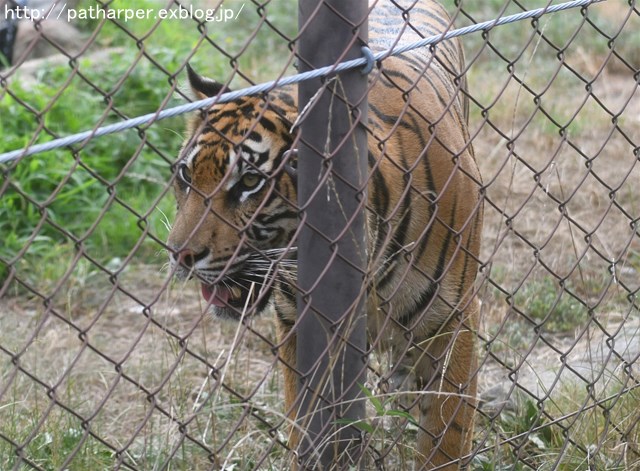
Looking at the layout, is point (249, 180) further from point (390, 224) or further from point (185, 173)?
point (390, 224)

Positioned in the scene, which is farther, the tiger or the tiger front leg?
the tiger front leg

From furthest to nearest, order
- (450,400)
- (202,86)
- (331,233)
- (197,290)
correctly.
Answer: (197,290) → (450,400) → (202,86) → (331,233)

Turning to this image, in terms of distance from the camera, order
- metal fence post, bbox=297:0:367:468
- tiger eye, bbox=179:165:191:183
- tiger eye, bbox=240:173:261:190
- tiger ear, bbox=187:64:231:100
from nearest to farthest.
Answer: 1. metal fence post, bbox=297:0:367:468
2. tiger eye, bbox=240:173:261:190
3. tiger eye, bbox=179:165:191:183
4. tiger ear, bbox=187:64:231:100

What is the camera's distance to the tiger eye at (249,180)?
2516 millimetres

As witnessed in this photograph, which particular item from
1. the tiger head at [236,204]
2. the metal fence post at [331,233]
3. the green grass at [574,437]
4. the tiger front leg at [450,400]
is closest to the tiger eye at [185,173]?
the tiger head at [236,204]

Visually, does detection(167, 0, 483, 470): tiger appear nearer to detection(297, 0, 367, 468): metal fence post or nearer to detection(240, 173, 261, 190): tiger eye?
detection(240, 173, 261, 190): tiger eye

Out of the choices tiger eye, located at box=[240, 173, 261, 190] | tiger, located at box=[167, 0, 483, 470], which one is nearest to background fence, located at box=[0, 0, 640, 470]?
tiger, located at box=[167, 0, 483, 470]

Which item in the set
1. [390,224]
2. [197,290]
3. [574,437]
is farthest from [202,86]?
[574,437]

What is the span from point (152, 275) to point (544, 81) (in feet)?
13.3

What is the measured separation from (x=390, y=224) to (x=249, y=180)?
1.34 ft

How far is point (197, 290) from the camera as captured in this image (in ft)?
12.3

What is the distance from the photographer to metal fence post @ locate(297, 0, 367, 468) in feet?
6.82

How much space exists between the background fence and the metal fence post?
0.36 feet

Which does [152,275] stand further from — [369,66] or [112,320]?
[369,66]
